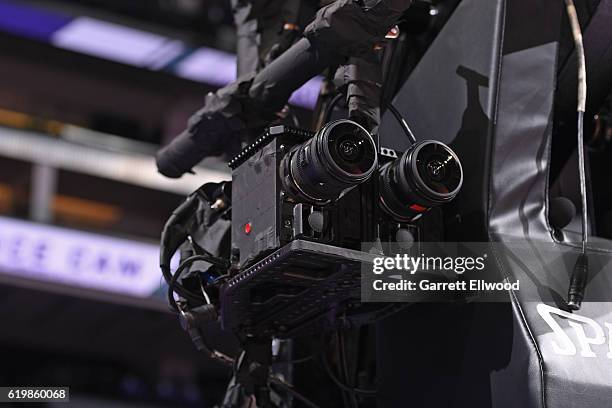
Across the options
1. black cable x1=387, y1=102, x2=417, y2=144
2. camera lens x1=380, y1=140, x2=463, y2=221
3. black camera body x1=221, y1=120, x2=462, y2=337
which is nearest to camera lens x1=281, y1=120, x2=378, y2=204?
black camera body x1=221, y1=120, x2=462, y2=337

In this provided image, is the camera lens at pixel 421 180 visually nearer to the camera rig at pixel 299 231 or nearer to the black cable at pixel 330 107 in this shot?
the camera rig at pixel 299 231

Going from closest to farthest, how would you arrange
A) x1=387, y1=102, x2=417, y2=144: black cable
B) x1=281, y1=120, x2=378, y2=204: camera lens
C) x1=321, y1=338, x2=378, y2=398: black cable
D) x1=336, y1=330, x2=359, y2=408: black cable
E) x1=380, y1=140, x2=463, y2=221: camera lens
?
x1=281, y1=120, x2=378, y2=204: camera lens < x1=380, y1=140, x2=463, y2=221: camera lens < x1=387, y1=102, x2=417, y2=144: black cable < x1=321, y1=338, x2=378, y2=398: black cable < x1=336, y1=330, x2=359, y2=408: black cable

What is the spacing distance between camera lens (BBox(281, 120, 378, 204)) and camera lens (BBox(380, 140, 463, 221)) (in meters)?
0.13

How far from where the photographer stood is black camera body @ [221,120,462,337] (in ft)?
6.98

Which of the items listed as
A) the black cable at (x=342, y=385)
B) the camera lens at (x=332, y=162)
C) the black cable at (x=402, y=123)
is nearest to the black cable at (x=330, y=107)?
the black cable at (x=402, y=123)

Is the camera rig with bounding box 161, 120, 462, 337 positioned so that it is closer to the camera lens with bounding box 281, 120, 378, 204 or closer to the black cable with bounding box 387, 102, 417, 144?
the camera lens with bounding box 281, 120, 378, 204

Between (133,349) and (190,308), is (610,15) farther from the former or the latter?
(133,349)

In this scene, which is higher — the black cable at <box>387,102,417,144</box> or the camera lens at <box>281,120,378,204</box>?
the black cable at <box>387,102,417,144</box>

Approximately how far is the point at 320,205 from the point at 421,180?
0.76ft

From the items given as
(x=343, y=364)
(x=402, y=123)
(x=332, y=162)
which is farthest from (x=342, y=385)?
(x=332, y=162)

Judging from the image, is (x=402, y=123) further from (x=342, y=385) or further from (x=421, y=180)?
(x=342, y=385)

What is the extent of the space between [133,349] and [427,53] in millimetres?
8866

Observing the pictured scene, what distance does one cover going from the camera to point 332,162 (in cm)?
208

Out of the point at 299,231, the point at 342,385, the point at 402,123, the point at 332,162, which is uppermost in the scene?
the point at 402,123
